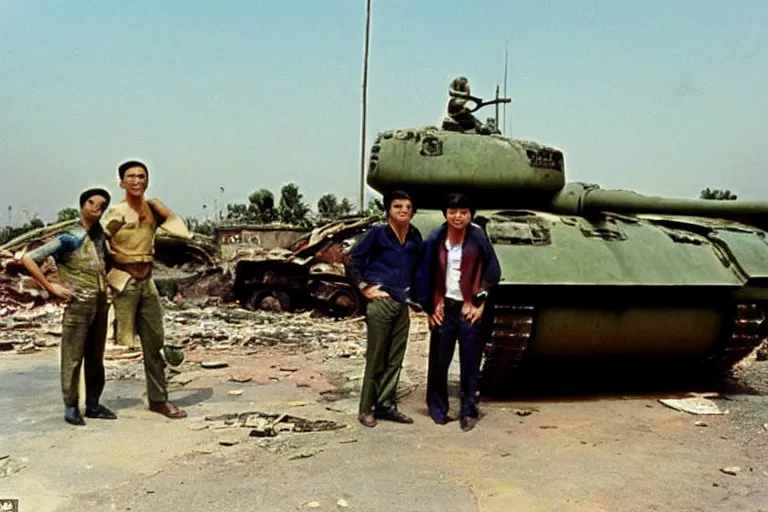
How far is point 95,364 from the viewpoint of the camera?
17.9 feet

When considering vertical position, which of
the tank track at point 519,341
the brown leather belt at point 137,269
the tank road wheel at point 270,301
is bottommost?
the tank road wheel at point 270,301

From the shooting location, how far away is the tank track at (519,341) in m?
5.89

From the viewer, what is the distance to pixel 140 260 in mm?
5465

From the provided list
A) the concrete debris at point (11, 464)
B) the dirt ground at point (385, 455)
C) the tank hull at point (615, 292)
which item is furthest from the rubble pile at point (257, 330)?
the concrete debris at point (11, 464)

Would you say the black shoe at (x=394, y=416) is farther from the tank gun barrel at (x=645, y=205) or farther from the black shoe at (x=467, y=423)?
the tank gun barrel at (x=645, y=205)

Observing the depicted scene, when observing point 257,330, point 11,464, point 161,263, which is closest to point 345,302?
point 257,330

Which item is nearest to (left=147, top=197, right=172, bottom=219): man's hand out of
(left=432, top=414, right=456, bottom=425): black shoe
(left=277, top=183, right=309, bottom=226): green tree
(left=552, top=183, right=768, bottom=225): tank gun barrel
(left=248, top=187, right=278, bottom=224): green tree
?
(left=432, top=414, right=456, bottom=425): black shoe

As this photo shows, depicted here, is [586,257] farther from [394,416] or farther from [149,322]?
[149,322]

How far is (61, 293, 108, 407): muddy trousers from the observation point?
17.1ft

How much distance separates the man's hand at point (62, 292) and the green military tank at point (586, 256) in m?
2.89

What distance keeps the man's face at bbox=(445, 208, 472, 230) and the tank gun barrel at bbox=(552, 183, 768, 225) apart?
2.14m

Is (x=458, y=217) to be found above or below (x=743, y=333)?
above

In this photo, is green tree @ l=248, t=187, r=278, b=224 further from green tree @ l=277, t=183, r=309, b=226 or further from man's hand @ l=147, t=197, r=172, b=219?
man's hand @ l=147, t=197, r=172, b=219

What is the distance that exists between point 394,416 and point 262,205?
15.3 m
